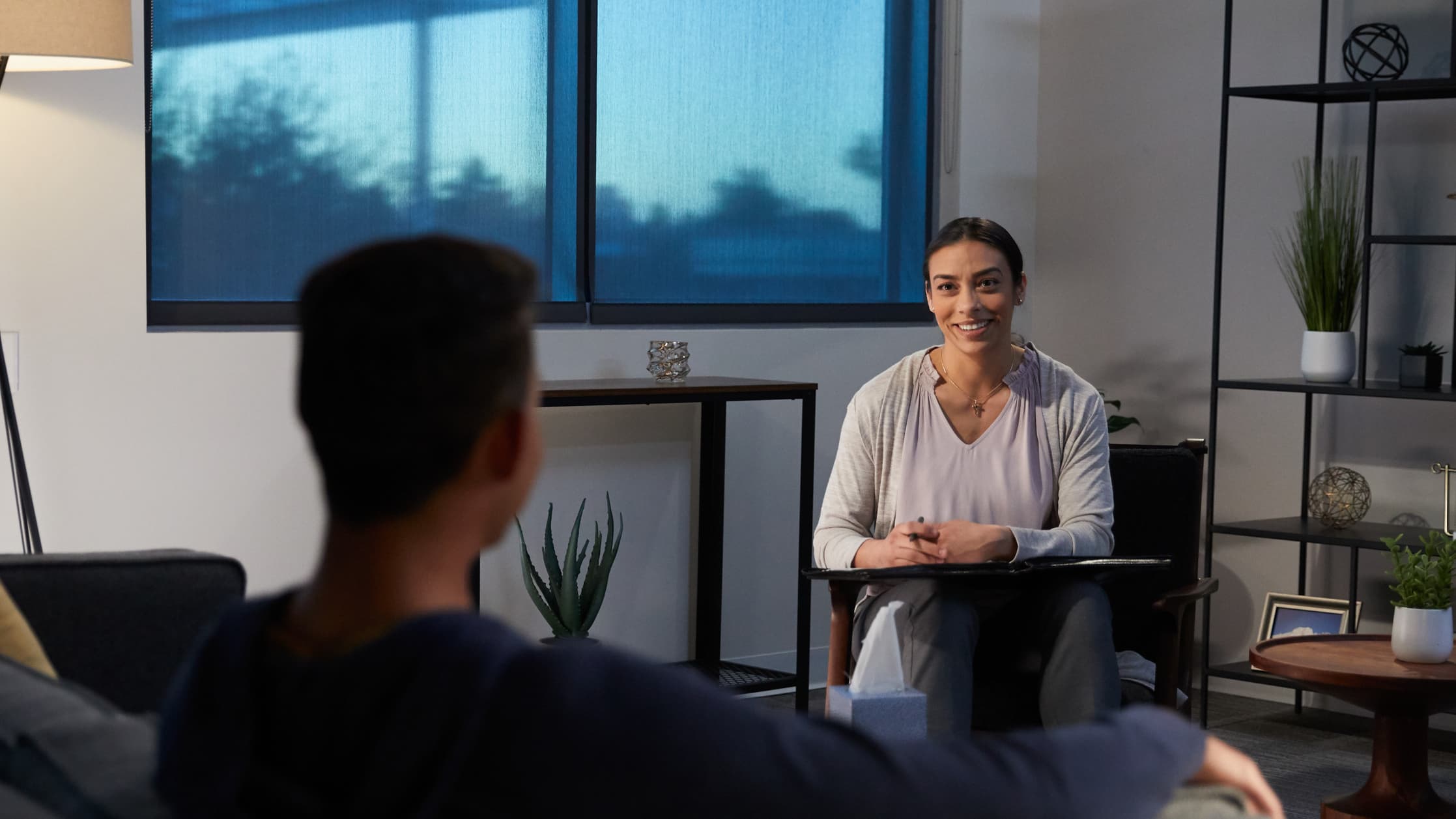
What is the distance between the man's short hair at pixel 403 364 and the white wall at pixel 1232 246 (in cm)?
396

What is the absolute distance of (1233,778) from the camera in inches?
44.3

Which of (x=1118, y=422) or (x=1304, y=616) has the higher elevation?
(x=1118, y=422)

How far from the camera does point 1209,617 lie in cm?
457

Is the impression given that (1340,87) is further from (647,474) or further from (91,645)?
(91,645)

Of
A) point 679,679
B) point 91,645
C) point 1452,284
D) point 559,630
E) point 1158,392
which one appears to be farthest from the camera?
point 1158,392

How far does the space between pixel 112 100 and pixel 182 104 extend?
0.24 metres

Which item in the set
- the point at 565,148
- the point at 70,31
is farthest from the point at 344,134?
the point at 70,31

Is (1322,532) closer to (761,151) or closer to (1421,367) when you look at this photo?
(1421,367)

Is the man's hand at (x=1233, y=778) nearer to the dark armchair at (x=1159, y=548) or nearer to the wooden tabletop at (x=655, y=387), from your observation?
the dark armchair at (x=1159, y=548)

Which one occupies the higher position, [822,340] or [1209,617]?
[822,340]

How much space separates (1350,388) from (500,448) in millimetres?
3638

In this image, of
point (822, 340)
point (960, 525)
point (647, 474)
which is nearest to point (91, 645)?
point (960, 525)

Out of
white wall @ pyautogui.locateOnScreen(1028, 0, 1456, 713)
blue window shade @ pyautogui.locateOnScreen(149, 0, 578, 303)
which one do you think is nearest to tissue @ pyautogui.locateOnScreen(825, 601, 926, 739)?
blue window shade @ pyautogui.locateOnScreen(149, 0, 578, 303)

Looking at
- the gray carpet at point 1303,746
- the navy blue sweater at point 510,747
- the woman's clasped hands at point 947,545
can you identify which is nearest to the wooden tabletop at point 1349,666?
the gray carpet at point 1303,746
